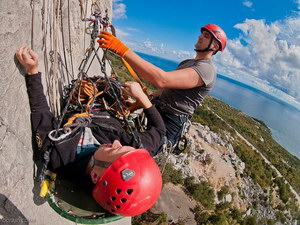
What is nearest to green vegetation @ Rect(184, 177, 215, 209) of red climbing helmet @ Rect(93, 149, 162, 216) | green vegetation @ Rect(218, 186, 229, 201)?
green vegetation @ Rect(218, 186, 229, 201)

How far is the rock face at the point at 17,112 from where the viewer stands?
5.09 feet

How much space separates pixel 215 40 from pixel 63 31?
7.96 feet

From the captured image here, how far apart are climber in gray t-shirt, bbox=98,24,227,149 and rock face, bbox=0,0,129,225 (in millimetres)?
633

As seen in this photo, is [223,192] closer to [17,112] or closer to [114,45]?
[114,45]

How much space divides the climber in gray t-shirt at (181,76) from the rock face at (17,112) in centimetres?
63

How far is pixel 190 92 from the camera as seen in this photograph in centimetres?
293

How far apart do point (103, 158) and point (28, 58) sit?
3.41 ft

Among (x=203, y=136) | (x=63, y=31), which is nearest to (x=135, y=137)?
(x=63, y=31)

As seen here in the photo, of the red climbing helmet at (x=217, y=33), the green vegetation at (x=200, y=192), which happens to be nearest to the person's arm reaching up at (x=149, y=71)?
the red climbing helmet at (x=217, y=33)

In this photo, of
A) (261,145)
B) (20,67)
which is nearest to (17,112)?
(20,67)

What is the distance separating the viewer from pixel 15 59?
65.6 inches

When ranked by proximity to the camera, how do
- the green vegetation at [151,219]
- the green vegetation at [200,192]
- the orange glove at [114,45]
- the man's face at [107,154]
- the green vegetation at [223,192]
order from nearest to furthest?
the man's face at [107,154]
the orange glove at [114,45]
the green vegetation at [151,219]
the green vegetation at [200,192]
the green vegetation at [223,192]

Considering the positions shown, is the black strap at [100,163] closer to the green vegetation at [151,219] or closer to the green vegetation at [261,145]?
the green vegetation at [151,219]

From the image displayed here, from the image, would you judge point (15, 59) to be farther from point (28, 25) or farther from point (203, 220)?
point (203, 220)
